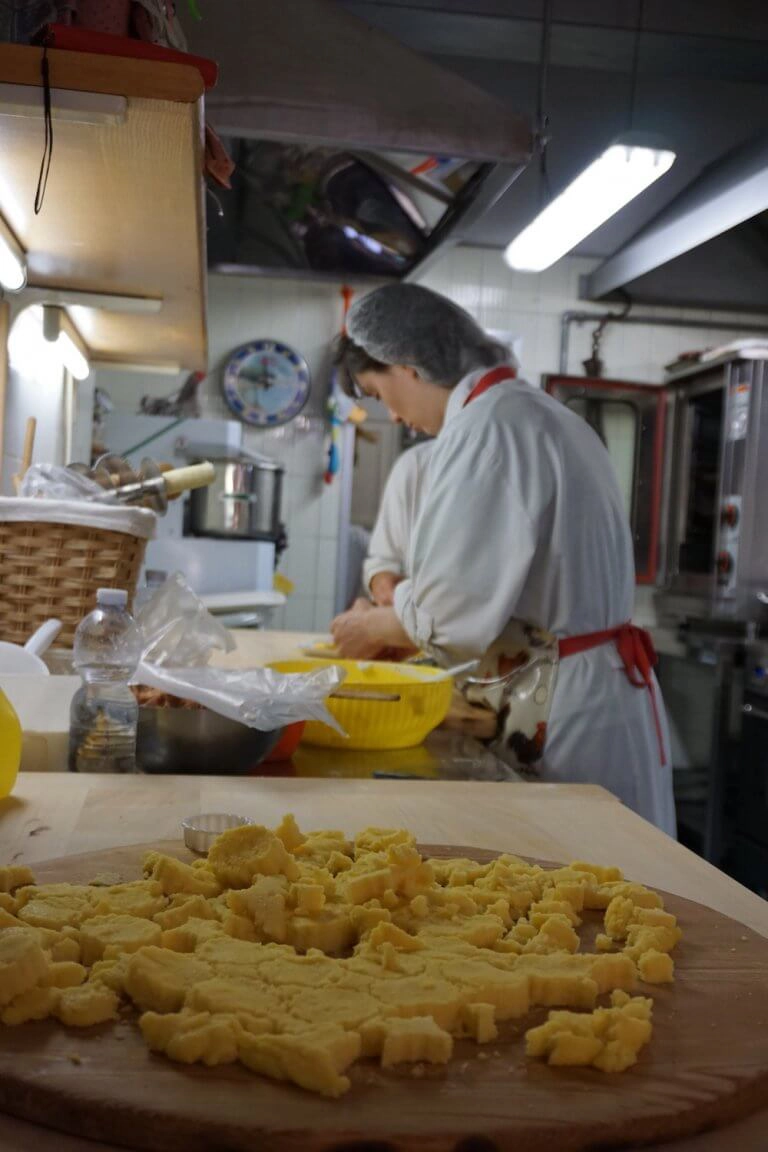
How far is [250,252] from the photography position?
4672 mm

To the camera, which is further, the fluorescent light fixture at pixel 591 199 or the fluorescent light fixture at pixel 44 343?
the fluorescent light fixture at pixel 591 199

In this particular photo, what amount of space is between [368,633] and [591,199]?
1.60 m

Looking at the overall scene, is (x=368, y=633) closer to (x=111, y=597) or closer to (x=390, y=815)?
(x=111, y=597)

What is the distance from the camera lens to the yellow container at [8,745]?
122 cm

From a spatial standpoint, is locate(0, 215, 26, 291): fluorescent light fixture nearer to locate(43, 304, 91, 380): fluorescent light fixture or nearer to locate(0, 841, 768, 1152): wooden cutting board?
locate(43, 304, 91, 380): fluorescent light fixture

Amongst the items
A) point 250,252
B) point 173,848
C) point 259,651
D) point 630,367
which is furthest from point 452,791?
point 630,367

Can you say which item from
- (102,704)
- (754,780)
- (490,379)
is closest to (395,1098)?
(102,704)

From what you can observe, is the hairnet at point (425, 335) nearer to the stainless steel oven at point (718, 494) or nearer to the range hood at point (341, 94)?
the range hood at point (341, 94)

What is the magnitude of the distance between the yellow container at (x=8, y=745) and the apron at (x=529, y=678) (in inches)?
45.4

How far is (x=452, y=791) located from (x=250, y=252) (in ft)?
12.2

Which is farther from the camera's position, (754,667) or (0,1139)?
(754,667)

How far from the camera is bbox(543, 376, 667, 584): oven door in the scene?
18.2 feet

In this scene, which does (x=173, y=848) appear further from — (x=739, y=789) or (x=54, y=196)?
(x=739, y=789)

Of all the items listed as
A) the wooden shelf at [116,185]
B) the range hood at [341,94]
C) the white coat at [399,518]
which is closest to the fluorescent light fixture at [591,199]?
the range hood at [341,94]
